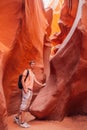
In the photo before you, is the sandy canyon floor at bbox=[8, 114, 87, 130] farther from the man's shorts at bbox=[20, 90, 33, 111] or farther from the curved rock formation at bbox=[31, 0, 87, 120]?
the man's shorts at bbox=[20, 90, 33, 111]

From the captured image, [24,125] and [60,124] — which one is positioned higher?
[24,125]

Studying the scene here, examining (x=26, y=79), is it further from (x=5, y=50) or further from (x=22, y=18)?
(x=22, y=18)

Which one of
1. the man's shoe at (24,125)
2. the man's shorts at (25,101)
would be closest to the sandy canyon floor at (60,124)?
the man's shoe at (24,125)

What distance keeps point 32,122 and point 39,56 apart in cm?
461

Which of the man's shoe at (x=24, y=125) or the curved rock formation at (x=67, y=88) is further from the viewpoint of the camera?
the curved rock formation at (x=67, y=88)

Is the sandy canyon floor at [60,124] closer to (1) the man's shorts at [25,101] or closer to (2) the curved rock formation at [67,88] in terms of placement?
(2) the curved rock formation at [67,88]

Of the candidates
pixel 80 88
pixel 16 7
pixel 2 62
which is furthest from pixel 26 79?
pixel 16 7

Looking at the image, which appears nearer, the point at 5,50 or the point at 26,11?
the point at 5,50

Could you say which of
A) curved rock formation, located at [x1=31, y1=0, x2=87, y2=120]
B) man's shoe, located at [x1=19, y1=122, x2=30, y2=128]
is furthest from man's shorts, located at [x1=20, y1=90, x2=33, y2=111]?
man's shoe, located at [x1=19, y1=122, x2=30, y2=128]

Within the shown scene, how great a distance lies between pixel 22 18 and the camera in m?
9.73

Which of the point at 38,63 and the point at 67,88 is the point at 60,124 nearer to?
the point at 67,88

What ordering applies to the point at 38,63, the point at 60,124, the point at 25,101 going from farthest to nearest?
1. the point at 38,63
2. the point at 25,101
3. the point at 60,124

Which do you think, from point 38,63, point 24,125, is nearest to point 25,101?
point 24,125

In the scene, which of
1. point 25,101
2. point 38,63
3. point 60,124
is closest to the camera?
point 60,124
